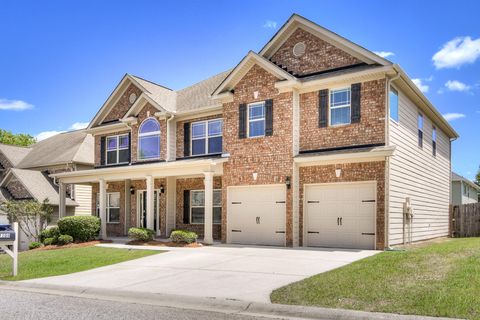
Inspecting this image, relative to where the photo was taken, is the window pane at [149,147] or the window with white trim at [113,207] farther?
the window with white trim at [113,207]

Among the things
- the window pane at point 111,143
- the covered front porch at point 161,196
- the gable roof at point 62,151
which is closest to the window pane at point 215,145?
the covered front porch at point 161,196

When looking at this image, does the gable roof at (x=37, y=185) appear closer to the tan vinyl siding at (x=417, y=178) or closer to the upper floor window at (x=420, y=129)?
the tan vinyl siding at (x=417, y=178)

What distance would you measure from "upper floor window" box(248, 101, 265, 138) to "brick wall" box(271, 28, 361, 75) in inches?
75.8

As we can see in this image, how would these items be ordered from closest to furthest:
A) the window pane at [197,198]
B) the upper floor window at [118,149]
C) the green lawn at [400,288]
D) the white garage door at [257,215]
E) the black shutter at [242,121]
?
the green lawn at [400,288], the white garage door at [257,215], the black shutter at [242,121], the window pane at [197,198], the upper floor window at [118,149]

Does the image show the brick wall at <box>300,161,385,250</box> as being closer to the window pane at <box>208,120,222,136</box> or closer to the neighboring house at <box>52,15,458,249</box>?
the neighboring house at <box>52,15,458,249</box>

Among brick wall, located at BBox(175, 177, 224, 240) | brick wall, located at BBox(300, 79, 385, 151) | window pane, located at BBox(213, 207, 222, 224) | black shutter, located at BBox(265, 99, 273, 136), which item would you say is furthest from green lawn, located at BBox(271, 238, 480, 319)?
brick wall, located at BBox(175, 177, 224, 240)

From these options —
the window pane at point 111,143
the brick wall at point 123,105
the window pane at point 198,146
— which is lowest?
the window pane at point 198,146

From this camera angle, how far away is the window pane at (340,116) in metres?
17.1

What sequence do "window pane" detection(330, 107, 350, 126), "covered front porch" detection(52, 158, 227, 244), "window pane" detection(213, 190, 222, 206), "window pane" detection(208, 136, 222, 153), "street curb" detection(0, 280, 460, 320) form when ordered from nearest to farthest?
"street curb" detection(0, 280, 460, 320) → "window pane" detection(330, 107, 350, 126) → "covered front porch" detection(52, 158, 227, 244) → "window pane" detection(208, 136, 222, 153) → "window pane" detection(213, 190, 222, 206)

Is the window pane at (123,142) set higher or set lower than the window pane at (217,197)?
higher

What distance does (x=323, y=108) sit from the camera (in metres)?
17.5

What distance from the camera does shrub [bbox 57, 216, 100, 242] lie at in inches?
854

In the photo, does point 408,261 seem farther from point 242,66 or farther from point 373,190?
point 242,66

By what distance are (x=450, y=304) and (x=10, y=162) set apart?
32.4 meters
